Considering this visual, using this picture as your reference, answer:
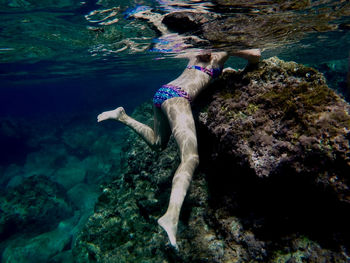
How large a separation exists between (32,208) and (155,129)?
12.2 meters

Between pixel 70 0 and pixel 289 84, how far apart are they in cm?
813

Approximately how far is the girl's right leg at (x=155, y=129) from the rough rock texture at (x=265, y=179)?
3.21ft

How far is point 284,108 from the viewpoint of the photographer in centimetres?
319

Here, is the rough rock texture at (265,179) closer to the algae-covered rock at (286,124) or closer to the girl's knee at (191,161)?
the algae-covered rock at (286,124)

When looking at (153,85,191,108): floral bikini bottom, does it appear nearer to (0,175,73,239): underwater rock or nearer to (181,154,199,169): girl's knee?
(181,154,199,169): girl's knee

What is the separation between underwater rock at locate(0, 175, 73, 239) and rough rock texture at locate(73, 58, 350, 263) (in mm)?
10705

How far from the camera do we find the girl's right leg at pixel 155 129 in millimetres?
5277

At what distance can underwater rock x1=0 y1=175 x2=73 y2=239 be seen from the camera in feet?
40.8

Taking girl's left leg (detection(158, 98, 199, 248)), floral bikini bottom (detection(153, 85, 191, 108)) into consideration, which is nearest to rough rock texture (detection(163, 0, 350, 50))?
floral bikini bottom (detection(153, 85, 191, 108))

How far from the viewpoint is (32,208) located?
1285 centimetres

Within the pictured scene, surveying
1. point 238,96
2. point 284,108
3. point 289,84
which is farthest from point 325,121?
point 238,96

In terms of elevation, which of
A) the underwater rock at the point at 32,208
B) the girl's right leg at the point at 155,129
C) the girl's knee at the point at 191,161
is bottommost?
the underwater rock at the point at 32,208

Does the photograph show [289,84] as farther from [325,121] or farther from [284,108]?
[325,121]

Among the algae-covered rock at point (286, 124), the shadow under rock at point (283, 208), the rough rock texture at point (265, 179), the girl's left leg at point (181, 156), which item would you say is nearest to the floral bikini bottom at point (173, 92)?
the girl's left leg at point (181, 156)
